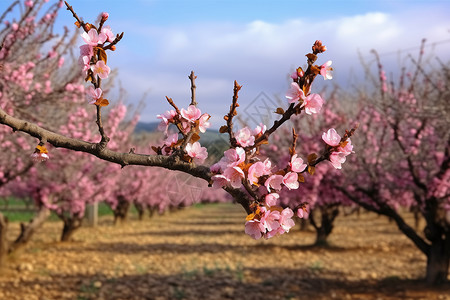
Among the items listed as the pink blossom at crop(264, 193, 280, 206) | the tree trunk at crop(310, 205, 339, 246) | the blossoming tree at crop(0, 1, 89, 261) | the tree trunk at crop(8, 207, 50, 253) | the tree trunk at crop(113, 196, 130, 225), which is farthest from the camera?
the tree trunk at crop(113, 196, 130, 225)

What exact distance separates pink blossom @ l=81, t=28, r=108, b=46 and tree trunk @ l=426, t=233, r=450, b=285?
27.9ft

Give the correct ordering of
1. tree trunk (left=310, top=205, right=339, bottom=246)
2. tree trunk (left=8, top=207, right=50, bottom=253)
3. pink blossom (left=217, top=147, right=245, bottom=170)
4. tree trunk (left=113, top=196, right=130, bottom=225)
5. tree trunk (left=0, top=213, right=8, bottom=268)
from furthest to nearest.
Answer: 1. tree trunk (left=113, top=196, right=130, bottom=225)
2. tree trunk (left=310, top=205, right=339, bottom=246)
3. tree trunk (left=8, top=207, right=50, bottom=253)
4. tree trunk (left=0, top=213, right=8, bottom=268)
5. pink blossom (left=217, top=147, right=245, bottom=170)

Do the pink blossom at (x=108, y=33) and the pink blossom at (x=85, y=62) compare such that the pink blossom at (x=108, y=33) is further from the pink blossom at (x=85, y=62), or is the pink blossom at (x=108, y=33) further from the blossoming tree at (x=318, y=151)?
the blossoming tree at (x=318, y=151)

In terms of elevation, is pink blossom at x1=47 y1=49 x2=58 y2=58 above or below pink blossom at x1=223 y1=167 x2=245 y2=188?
above

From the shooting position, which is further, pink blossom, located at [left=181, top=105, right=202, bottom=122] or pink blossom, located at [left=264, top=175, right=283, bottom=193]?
pink blossom, located at [left=181, top=105, right=202, bottom=122]

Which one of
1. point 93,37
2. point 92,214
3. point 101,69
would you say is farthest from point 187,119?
point 92,214

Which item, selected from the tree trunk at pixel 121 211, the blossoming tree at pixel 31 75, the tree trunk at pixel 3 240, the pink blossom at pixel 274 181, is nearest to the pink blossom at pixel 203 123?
the pink blossom at pixel 274 181

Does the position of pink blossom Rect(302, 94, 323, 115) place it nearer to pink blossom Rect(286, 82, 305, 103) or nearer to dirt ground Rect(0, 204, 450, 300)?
pink blossom Rect(286, 82, 305, 103)

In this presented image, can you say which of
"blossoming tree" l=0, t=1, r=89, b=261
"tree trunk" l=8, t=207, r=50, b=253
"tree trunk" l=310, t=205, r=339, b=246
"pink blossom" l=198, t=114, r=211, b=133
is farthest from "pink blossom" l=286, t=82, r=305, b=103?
"tree trunk" l=310, t=205, r=339, b=246

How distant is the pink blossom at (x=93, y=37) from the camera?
2104mm

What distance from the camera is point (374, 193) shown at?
9.63 meters

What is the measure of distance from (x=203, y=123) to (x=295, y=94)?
439 mm

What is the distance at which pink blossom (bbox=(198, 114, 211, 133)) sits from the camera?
2.18 m

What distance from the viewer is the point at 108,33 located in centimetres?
212
